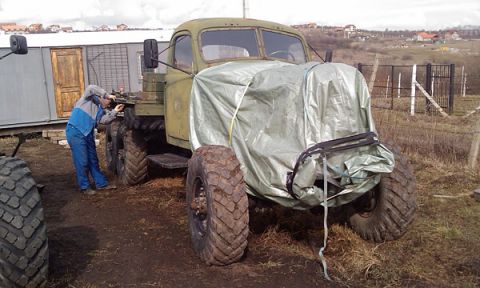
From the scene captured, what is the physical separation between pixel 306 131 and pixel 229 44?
2383 mm

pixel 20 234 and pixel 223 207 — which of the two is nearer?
pixel 20 234

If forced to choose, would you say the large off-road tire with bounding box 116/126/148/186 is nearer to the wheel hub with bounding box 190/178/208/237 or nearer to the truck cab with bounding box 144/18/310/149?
the truck cab with bounding box 144/18/310/149

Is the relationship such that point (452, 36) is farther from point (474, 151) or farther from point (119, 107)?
point (119, 107)

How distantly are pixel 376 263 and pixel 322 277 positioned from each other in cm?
55

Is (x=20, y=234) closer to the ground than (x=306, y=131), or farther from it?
closer to the ground

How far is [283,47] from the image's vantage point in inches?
249

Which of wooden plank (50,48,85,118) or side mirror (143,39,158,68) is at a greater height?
side mirror (143,39,158,68)

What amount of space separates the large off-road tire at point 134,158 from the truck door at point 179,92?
4.33ft

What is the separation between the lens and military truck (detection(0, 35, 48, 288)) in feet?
10.8

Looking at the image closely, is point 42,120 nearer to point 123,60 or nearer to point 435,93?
point 123,60

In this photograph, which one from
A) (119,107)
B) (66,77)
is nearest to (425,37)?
(66,77)

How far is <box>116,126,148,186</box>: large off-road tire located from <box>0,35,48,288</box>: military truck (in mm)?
4033

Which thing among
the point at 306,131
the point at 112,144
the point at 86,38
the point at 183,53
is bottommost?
the point at 112,144

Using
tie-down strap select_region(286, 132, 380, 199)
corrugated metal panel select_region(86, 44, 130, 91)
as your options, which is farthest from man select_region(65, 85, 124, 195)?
corrugated metal panel select_region(86, 44, 130, 91)
